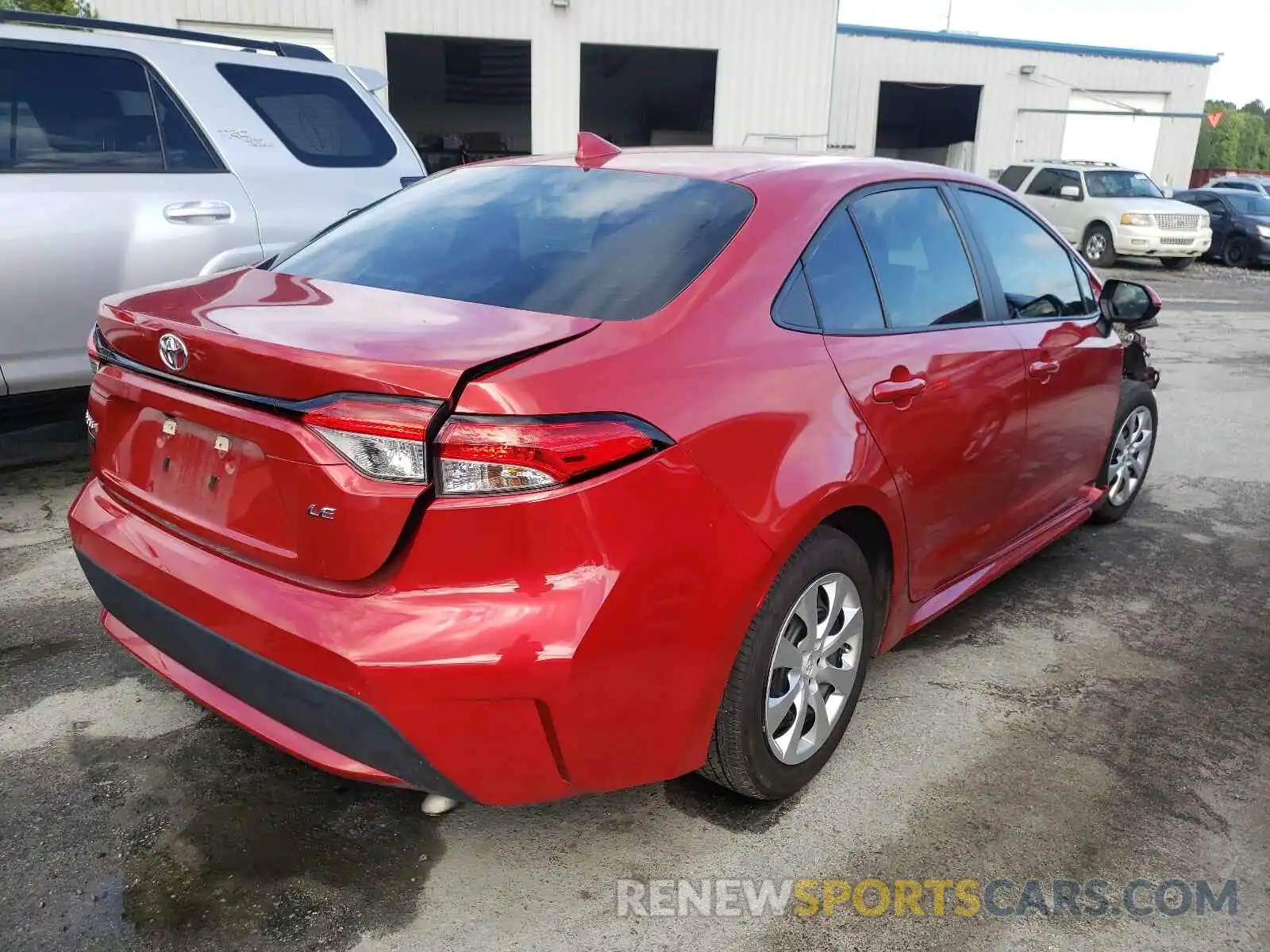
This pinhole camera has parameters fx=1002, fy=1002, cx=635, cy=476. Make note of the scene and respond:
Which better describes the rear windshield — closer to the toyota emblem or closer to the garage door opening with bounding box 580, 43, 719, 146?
the toyota emblem

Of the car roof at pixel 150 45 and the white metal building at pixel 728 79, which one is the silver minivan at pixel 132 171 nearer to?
the car roof at pixel 150 45

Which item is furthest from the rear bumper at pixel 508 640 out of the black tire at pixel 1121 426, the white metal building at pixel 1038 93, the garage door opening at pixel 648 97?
the white metal building at pixel 1038 93

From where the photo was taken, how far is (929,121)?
36188 millimetres

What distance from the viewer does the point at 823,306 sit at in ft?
8.30

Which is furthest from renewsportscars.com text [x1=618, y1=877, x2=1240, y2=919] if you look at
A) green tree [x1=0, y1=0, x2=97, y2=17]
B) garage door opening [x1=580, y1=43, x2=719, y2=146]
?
garage door opening [x1=580, y1=43, x2=719, y2=146]

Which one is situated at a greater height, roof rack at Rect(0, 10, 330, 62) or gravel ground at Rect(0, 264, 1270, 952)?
roof rack at Rect(0, 10, 330, 62)

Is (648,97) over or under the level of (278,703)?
over

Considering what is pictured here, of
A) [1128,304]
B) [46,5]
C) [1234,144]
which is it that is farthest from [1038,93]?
[1234,144]

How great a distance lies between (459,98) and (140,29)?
28319 mm

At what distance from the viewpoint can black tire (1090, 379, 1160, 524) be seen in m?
4.50

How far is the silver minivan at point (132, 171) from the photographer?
4.26 meters

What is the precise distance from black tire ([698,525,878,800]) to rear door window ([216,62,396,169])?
3846mm

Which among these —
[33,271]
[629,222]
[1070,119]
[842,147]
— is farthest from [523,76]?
[629,222]

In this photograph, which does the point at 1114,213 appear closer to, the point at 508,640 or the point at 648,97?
the point at 648,97
